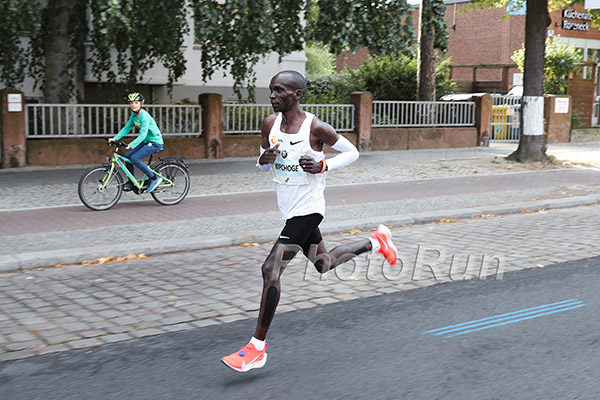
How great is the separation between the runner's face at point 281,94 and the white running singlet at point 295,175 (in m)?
0.18

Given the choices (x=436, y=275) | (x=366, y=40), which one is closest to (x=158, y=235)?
(x=436, y=275)

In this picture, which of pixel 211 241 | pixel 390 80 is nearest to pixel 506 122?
pixel 390 80

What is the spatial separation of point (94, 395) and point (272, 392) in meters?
0.94

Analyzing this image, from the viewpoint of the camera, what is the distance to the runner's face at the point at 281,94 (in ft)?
14.3

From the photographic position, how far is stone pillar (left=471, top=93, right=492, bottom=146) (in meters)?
23.0

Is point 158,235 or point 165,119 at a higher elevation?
point 165,119

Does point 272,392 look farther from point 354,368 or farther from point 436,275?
point 436,275

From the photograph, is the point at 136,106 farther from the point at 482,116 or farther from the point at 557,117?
the point at 557,117

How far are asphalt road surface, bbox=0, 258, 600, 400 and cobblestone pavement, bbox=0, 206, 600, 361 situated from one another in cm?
33

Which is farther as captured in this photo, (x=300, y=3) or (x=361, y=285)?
(x=300, y=3)

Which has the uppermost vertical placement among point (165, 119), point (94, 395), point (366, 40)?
point (366, 40)

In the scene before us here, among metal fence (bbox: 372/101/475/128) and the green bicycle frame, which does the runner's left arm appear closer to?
the green bicycle frame

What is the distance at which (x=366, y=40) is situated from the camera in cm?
1641

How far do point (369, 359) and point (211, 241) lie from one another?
4132 millimetres
